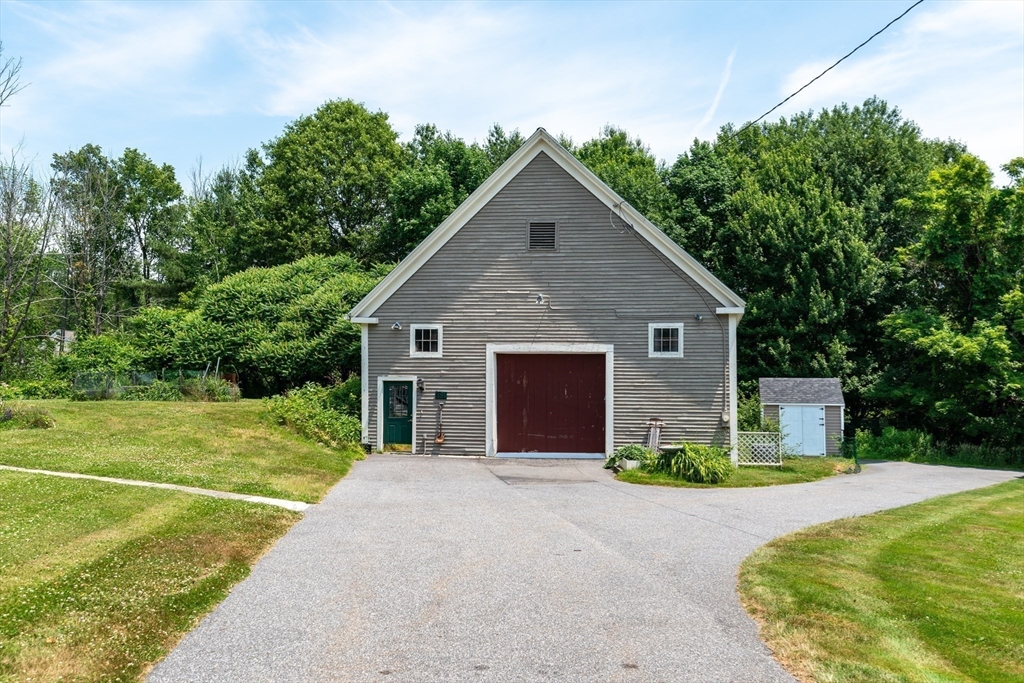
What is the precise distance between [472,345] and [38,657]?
16.2 m

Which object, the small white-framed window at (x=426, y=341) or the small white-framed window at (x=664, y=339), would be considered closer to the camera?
the small white-framed window at (x=664, y=339)

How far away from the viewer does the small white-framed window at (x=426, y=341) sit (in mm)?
22156

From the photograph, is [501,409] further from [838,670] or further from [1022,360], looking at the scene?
[1022,360]

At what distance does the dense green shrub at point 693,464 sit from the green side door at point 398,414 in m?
6.73

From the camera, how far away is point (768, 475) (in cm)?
1995

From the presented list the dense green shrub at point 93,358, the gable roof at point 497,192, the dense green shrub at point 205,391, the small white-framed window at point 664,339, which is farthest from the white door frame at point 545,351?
the dense green shrub at point 93,358

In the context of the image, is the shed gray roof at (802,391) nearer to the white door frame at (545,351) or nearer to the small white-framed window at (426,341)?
the white door frame at (545,351)

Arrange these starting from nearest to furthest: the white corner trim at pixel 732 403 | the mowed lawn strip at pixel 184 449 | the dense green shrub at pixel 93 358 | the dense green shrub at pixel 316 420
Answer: the mowed lawn strip at pixel 184 449 < the white corner trim at pixel 732 403 < the dense green shrub at pixel 316 420 < the dense green shrub at pixel 93 358

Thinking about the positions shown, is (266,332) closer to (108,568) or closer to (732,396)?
(732,396)

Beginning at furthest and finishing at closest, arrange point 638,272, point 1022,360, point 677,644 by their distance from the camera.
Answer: point 1022,360, point 638,272, point 677,644

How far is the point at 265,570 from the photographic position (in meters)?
9.58

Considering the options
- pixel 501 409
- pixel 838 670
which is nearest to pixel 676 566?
pixel 838 670

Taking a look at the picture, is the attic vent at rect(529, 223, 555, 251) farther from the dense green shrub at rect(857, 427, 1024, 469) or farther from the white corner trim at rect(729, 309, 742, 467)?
the dense green shrub at rect(857, 427, 1024, 469)

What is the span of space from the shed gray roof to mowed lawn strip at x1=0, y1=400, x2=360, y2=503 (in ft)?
44.5
